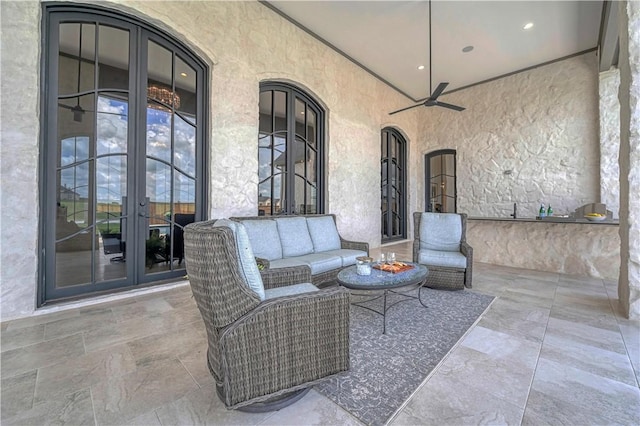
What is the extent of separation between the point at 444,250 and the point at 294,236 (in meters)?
2.18

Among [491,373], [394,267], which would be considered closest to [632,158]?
[394,267]

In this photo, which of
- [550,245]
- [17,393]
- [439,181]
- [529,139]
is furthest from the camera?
[439,181]

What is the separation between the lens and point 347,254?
12.2ft

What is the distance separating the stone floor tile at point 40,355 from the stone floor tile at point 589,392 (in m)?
3.18

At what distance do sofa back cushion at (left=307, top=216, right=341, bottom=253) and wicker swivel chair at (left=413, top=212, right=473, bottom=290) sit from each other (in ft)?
3.93

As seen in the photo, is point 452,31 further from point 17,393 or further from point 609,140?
point 17,393

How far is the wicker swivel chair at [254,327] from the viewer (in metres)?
1.28

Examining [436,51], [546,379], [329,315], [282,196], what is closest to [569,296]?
[546,379]

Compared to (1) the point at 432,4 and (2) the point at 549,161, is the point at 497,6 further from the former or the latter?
A: (2) the point at 549,161

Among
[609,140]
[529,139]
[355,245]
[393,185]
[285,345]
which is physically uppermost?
[529,139]

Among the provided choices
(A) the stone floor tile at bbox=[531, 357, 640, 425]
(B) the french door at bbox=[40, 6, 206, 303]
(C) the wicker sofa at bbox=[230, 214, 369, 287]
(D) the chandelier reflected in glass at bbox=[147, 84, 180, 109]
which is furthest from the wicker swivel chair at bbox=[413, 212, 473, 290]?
(D) the chandelier reflected in glass at bbox=[147, 84, 180, 109]

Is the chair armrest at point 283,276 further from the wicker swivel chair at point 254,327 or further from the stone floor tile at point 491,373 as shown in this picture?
the stone floor tile at point 491,373

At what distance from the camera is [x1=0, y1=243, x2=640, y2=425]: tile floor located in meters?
1.40

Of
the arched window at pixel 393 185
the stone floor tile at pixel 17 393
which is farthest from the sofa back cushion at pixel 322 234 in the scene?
the arched window at pixel 393 185
